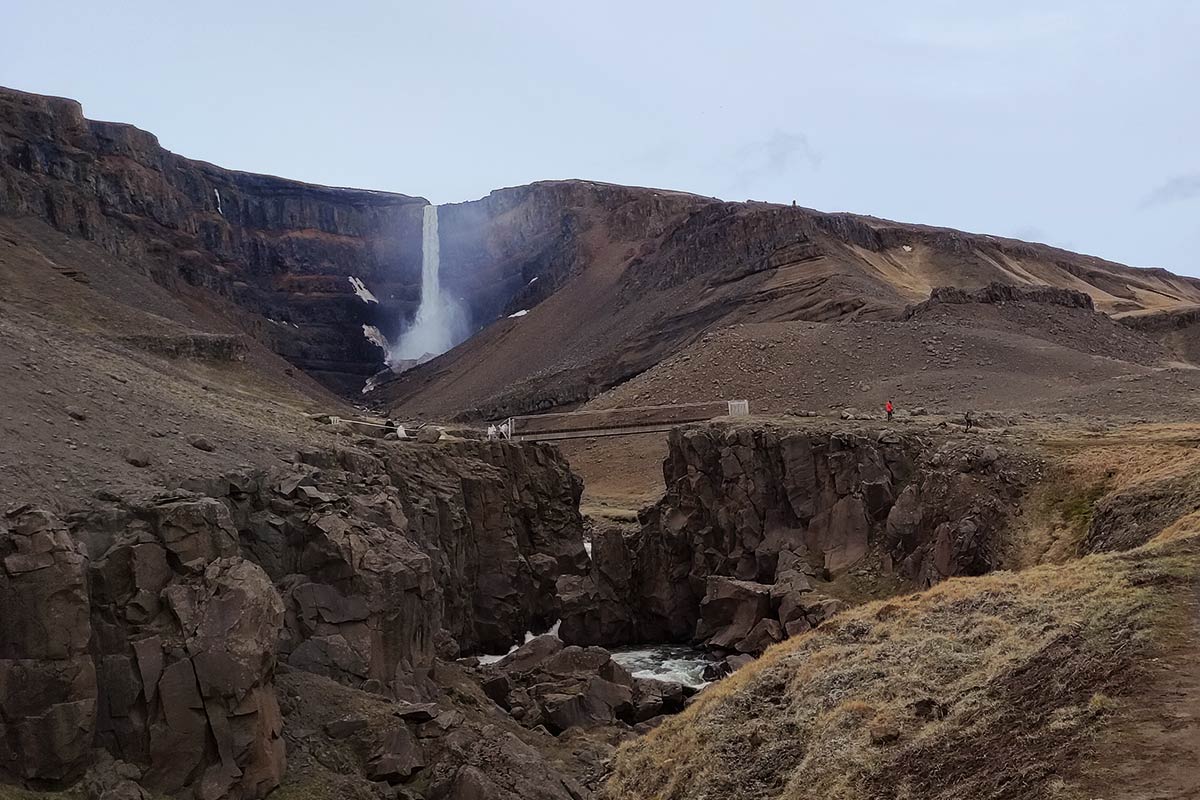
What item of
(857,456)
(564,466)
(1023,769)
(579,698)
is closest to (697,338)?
(564,466)

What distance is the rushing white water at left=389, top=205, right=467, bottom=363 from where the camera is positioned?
480 ft

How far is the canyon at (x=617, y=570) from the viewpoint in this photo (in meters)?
15.4

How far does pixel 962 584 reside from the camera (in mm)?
24250

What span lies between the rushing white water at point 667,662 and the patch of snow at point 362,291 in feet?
370

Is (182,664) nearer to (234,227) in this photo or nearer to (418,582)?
(418,582)

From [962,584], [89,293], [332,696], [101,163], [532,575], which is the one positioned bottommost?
[532,575]

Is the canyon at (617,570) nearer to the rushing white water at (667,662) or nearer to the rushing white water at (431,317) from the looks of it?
the rushing white water at (667,662)

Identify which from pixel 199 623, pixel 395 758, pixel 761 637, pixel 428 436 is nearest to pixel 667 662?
pixel 761 637

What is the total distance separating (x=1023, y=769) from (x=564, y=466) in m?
34.9

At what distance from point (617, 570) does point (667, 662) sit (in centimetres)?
750

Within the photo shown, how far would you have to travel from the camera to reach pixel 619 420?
7531cm

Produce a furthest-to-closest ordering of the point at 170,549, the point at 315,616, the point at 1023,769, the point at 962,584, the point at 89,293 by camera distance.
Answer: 1. the point at 89,293
2. the point at 962,584
3. the point at 315,616
4. the point at 170,549
5. the point at 1023,769

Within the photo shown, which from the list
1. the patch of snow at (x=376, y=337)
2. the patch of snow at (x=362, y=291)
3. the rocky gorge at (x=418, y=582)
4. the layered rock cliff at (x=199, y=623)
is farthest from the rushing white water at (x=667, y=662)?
the patch of snow at (x=362, y=291)

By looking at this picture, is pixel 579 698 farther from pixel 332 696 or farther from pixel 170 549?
pixel 170 549
